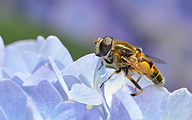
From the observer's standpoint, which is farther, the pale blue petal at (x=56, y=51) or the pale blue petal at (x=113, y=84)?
the pale blue petal at (x=56, y=51)

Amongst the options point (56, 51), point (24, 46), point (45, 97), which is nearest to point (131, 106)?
point (45, 97)

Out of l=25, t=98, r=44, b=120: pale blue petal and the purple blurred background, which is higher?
l=25, t=98, r=44, b=120: pale blue petal

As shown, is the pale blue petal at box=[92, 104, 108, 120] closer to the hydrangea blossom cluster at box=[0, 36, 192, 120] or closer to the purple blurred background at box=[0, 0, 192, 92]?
Result: the hydrangea blossom cluster at box=[0, 36, 192, 120]

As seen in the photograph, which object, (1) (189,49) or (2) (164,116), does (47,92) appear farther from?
(1) (189,49)

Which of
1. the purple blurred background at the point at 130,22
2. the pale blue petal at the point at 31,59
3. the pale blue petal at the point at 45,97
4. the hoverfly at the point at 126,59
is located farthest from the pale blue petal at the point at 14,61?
the purple blurred background at the point at 130,22

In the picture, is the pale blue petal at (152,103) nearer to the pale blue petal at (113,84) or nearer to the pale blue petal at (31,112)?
the pale blue petal at (113,84)

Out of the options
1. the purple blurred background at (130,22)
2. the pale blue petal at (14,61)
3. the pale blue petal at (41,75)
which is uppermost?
the pale blue petal at (41,75)

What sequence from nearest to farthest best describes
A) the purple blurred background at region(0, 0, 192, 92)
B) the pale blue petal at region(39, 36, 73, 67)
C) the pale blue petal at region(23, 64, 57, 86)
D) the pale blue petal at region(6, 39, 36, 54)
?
the pale blue petal at region(23, 64, 57, 86) < the pale blue petal at region(39, 36, 73, 67) < the pale blue petal at region(6, 39, 36, 54) < the purple blurred background at region(0, 0, 192, 92)

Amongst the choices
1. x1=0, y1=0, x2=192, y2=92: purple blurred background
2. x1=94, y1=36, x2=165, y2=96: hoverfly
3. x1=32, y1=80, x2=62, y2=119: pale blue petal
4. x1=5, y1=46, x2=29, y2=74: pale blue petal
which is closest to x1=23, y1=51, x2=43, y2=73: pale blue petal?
x1=5, y1=46, x2=29, y2=74: pale blue petal

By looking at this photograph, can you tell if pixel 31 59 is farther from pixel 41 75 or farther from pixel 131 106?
pixel 131 106

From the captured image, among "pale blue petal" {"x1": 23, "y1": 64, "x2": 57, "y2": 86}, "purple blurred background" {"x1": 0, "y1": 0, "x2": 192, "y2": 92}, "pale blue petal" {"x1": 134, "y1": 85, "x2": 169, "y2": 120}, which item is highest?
"pale blue petal" {"x1": 23, "y1": 64, "x2": 57, "y2": 86}
